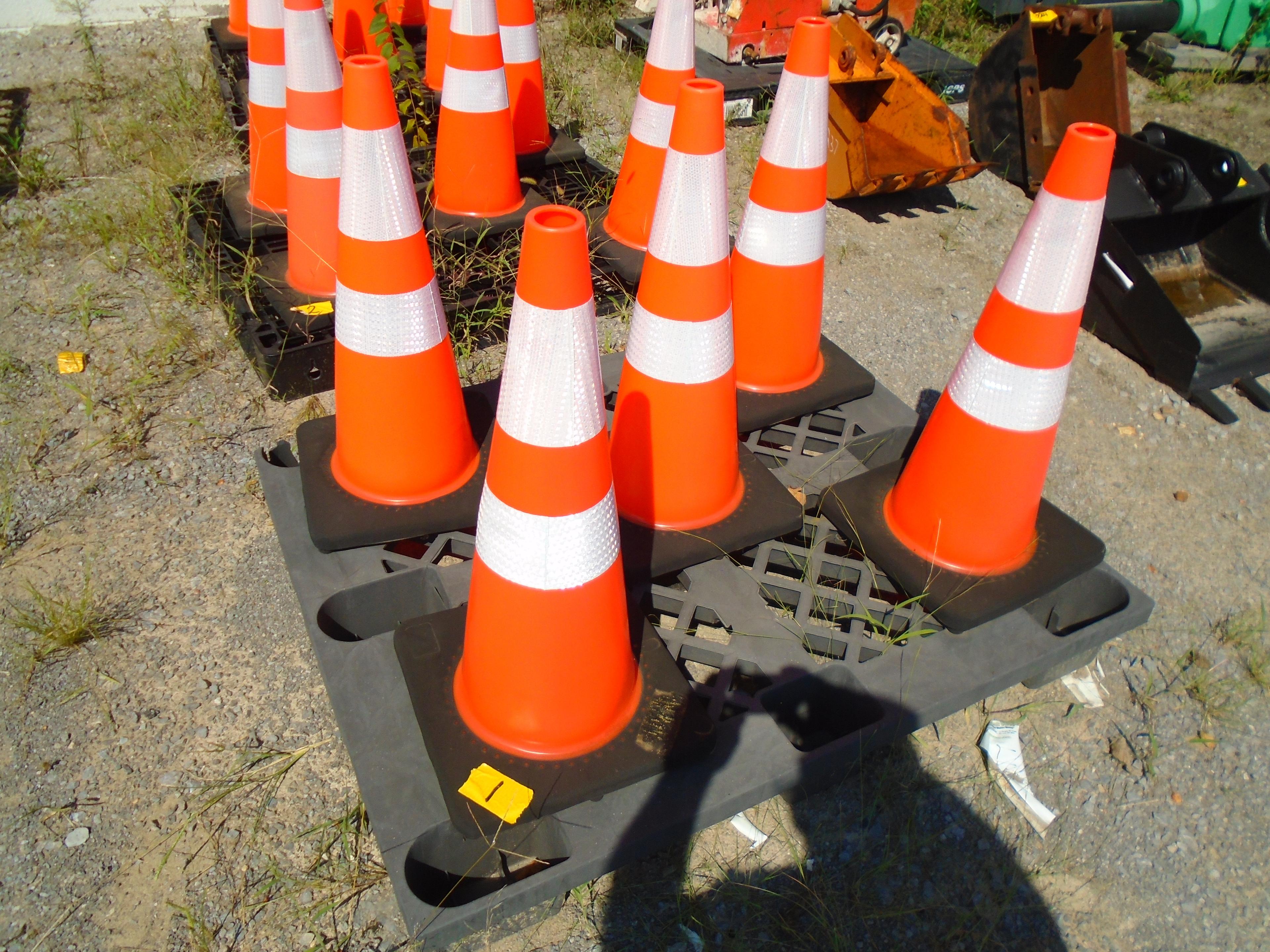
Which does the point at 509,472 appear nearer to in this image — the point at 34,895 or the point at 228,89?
the point at 34,895

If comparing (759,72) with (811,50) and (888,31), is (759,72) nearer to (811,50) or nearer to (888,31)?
(888,31)

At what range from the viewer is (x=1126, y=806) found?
2.35 metres

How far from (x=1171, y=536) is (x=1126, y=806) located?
1.33m

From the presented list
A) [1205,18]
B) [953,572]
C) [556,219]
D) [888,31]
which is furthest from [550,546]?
[1205,18]

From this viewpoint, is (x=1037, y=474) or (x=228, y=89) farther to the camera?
(x=228, y=89)

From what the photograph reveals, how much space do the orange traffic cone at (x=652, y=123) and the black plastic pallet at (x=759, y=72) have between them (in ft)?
5.40

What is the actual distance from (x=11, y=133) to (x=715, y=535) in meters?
5.34

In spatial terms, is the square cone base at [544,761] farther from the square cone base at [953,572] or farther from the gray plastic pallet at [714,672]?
the square cone base at [953,572]

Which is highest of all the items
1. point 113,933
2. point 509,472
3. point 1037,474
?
point 509,472

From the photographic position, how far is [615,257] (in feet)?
12.9

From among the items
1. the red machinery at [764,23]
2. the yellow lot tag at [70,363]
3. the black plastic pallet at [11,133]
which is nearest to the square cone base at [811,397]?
the yellow lot tag at [70,363]

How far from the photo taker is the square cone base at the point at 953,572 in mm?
2340

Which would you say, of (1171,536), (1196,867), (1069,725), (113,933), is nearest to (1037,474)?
(1069,725)

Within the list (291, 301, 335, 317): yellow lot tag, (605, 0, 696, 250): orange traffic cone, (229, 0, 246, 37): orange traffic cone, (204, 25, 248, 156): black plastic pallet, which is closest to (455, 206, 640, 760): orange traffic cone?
(291, 301, 335, 317): yellow lot tag
